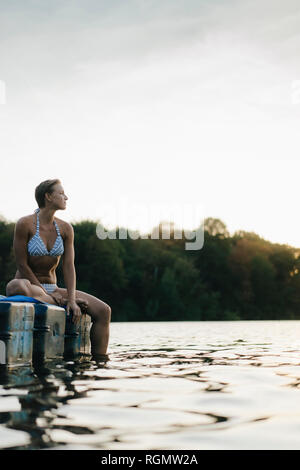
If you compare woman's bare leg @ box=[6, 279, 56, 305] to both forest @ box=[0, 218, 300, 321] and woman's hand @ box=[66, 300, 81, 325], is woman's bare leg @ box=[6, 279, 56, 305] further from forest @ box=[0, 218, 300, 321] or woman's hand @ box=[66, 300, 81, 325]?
forest @ box=[0, 218, 300, 321]

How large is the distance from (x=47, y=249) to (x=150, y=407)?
3415mm

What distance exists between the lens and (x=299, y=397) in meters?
3.66

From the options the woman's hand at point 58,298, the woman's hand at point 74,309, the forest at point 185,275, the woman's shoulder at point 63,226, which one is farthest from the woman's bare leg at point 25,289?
the forest at point 185,275

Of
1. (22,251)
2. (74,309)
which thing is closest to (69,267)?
(74,309)

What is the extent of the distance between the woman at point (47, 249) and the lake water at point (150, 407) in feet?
3.68

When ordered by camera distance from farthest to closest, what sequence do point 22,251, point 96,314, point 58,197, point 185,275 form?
point 185,275, point 96,314, point 58,197, point 22,251

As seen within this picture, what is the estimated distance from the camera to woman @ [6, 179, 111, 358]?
20.7ft

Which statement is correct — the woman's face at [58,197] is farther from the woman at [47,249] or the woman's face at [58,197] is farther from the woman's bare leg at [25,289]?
the woman's bare leg at [25,289]

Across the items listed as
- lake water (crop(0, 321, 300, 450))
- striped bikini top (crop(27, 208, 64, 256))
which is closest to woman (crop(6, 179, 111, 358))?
striped bikini top (crop(27, 208, 64, 256))

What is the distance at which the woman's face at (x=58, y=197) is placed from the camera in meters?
6.42

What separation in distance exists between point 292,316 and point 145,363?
67.8 meters

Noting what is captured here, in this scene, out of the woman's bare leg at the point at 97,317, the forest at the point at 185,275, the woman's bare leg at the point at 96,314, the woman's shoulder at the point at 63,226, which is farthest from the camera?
the forest at the point at 185,275

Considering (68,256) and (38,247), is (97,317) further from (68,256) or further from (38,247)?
(38,247)

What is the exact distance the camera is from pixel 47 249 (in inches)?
253
